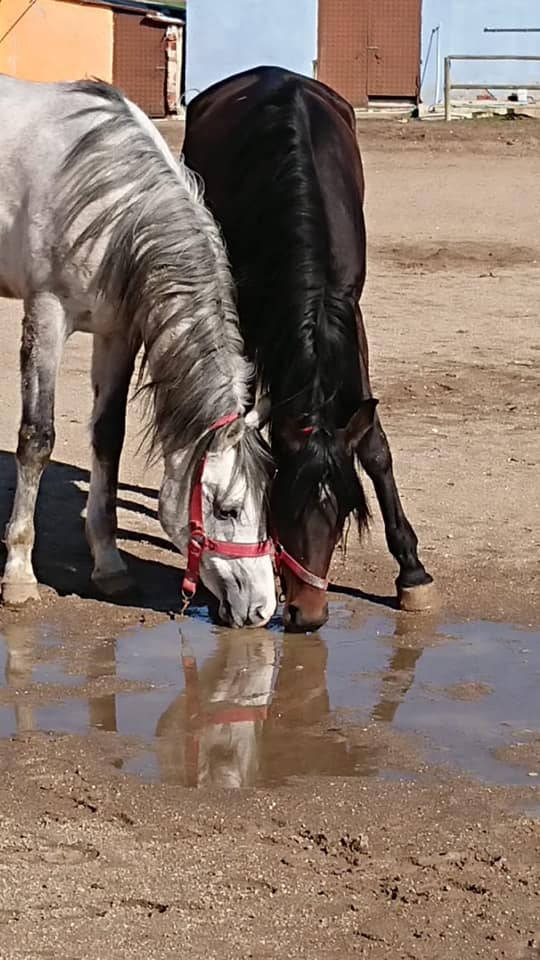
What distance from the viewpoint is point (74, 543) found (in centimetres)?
642

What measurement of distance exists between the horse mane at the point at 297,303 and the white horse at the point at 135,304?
0.14 meters

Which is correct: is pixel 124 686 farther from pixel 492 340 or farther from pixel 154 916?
pixel 492 340

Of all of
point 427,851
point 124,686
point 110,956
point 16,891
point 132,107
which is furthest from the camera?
point 132,107

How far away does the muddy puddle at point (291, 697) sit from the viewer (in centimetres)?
433

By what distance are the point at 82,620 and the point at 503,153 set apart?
51.1ft

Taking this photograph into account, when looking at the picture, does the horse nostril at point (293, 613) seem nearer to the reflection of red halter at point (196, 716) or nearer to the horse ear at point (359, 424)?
the reflection of red halter at point (196, 716)

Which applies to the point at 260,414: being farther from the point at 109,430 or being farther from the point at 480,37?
the point at 480,37

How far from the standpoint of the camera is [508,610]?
5637 mm

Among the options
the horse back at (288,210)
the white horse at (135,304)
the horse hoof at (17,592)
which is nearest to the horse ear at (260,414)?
the white horse at (135,304)

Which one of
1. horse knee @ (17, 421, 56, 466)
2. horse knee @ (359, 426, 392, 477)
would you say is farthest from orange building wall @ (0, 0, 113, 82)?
horse knee @ (359, 426, 392, 477)

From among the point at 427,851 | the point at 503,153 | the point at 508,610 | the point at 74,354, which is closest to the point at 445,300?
the point at 74,354

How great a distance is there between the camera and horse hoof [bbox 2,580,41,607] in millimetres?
5629

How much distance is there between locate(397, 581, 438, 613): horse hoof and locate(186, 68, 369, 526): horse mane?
22.6 inches

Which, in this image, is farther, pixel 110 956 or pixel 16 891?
pixel 16 891
